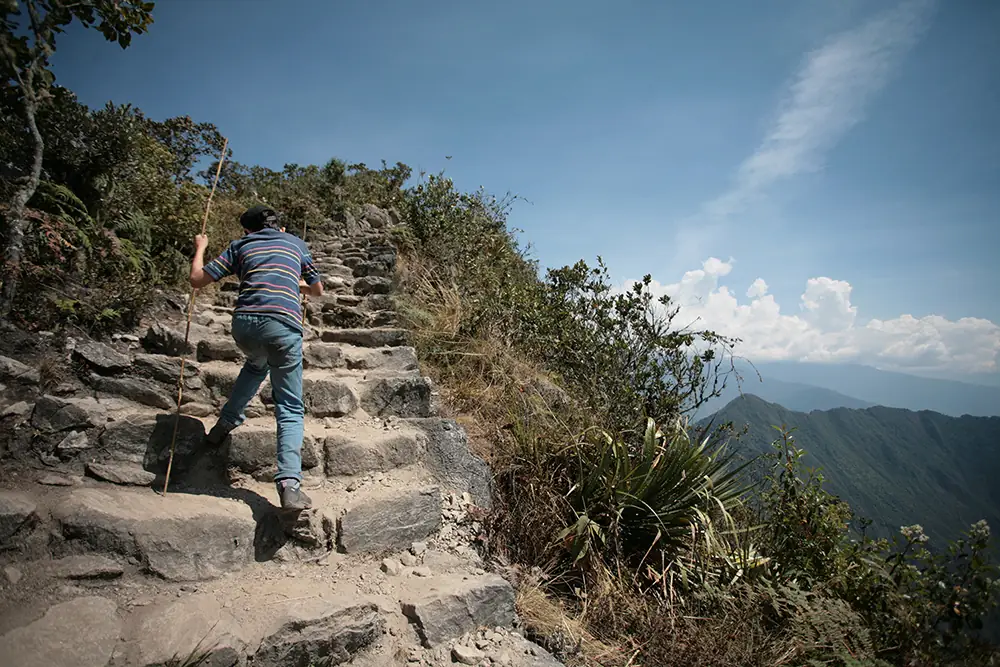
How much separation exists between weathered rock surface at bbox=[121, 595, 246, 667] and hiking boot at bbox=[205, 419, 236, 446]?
3.69ft

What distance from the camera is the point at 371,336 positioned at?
5.14m

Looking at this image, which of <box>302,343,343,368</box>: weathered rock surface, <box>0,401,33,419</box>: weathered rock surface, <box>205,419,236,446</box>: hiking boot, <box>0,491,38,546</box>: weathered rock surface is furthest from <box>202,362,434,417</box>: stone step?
<box>0,491,38,546</box>: weathered rock surface

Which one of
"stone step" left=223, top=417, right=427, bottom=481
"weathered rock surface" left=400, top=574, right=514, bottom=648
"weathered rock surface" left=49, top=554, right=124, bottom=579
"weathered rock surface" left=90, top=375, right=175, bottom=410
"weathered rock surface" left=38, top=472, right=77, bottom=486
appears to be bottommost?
"weathered rock surface" left=400, top=574, right=514, bottom=648

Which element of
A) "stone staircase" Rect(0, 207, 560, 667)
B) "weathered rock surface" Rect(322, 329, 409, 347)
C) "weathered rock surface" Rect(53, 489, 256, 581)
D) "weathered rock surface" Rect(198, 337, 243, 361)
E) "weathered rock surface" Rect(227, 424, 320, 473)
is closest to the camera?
"stone staircase" Rect(0, 207, 560, 667)

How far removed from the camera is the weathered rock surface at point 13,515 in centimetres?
197

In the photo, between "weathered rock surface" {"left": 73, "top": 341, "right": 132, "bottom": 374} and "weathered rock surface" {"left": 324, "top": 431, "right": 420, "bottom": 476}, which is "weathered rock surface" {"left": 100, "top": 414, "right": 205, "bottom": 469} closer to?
"weathered rock surface" {"left": 73, "top": 341, "right": 132, "bottom": 374}

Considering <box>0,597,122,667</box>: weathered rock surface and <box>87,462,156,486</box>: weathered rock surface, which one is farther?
<box>87,462,156,486</box>: weathered rock surface

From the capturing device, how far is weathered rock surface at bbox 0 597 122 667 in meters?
1.65

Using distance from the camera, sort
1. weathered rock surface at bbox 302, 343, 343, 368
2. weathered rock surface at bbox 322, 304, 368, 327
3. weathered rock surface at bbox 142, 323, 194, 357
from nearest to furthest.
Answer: weathered rock surface at bbox 142, 323, 194, 357 < weathered rock surface at bbox 302, 343, 343, 368 < weathered rock surface at bbox 322, 304, 368, 327

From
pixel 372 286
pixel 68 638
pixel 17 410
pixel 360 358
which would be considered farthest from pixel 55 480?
pixel 372 286

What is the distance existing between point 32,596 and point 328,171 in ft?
30.2

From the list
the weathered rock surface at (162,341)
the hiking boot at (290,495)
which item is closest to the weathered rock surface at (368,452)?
the hiking boot at (290,495)

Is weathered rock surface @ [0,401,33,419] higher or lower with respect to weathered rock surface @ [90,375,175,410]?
lower

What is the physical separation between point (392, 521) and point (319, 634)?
0.85 metres
